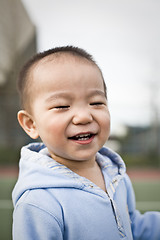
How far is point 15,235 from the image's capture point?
2.85 feet

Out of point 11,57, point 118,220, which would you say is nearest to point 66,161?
point 118,220

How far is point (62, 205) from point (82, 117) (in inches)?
12.5

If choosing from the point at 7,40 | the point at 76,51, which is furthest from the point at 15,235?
the point at 7,40

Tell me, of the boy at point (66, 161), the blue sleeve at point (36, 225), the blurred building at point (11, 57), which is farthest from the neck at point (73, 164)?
the blurred building at point (11, 57)

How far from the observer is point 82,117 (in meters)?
0.90

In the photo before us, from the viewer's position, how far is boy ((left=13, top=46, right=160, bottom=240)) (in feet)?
2.82

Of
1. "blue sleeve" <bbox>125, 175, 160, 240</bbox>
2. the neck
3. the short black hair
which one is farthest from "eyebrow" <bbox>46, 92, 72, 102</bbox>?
"blue sleeve" <bbox>125, 175, 160, 240</bbox>

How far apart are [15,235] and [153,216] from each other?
0.65 m

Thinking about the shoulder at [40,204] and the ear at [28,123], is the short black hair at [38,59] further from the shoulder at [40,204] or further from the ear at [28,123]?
the shoulder at [40,204]

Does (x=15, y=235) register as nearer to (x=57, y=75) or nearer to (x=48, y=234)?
(x=48, y=234)

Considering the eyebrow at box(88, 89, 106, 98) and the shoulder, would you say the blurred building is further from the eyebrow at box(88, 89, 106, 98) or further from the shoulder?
the shoulder

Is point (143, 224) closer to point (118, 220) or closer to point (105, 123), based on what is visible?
point (118, 220)

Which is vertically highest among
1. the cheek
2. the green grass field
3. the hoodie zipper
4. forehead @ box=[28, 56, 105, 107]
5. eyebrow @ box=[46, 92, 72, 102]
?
forehead @ box=[28, 56, 105, 107]

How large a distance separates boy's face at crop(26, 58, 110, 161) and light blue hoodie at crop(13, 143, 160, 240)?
96 mm
